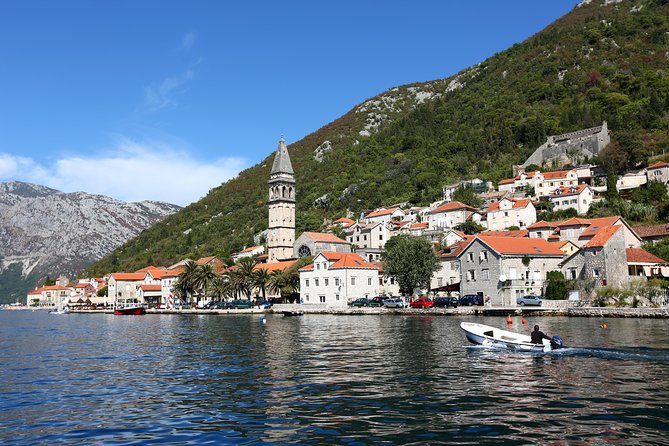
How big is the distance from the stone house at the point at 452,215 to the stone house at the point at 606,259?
167 ft

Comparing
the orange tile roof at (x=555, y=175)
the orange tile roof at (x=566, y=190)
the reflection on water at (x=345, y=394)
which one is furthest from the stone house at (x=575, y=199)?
the reflection on water at (x=345, y=394)

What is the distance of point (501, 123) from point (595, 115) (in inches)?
1078

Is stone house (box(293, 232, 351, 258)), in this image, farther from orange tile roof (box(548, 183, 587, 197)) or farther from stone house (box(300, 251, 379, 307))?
orange tile roof (box(548, 183, 587, 197))

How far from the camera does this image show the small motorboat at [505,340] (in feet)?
98.3

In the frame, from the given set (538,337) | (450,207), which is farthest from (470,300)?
(450,207)

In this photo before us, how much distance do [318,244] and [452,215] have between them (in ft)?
89.9

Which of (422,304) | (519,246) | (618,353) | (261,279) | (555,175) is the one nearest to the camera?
(618,353)

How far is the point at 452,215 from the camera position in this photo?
379ft

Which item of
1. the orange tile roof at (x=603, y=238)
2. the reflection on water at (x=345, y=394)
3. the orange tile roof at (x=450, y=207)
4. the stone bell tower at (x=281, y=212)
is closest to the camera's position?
the reflection on water at (x=345, y=394)

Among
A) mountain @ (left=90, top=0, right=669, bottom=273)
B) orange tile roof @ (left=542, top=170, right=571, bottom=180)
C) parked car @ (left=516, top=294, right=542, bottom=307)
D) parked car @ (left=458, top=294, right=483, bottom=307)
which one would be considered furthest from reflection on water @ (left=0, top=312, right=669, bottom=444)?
mountain @ (left=90, top=0, right=669, bottom=273)

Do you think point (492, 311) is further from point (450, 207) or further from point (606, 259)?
point (450, 207)

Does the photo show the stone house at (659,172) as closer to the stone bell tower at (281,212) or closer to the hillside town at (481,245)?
the hillside town at (481,245)

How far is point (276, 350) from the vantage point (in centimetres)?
3512

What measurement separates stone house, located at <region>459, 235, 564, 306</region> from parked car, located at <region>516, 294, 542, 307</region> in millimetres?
1857
